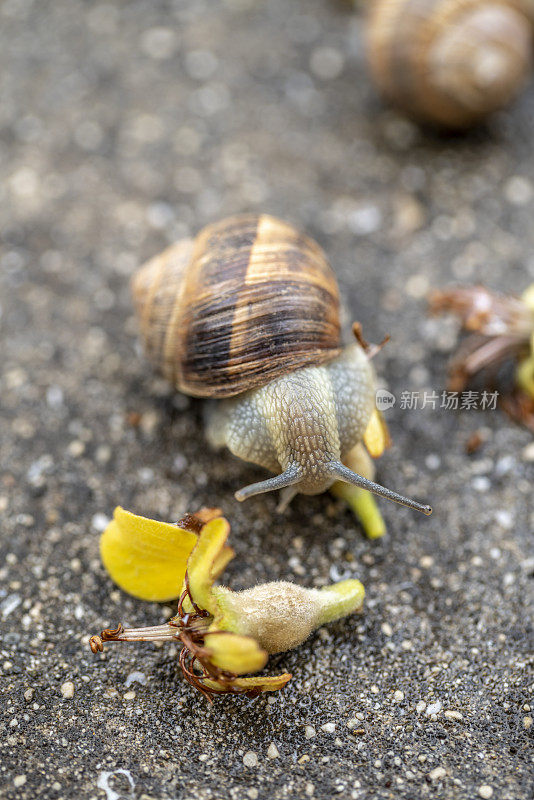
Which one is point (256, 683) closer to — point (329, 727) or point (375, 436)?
point (329, 727)

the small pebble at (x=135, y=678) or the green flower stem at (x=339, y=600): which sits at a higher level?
the green flower stem at (x=339, y=600)

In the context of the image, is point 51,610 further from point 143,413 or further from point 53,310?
point 53,310

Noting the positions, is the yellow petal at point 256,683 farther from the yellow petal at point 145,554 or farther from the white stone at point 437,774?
the white stone at point 437,774

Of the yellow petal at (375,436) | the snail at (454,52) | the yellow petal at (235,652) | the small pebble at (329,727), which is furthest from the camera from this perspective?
the snail at (454,52)

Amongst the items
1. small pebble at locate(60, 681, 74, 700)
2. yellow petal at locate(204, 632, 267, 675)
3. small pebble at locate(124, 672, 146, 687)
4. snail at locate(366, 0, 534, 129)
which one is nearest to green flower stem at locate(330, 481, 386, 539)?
yellow petal at locate(204, 632, 267, 675)

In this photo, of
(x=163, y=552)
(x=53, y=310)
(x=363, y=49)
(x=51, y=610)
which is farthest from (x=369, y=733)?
(x=363, y=49)

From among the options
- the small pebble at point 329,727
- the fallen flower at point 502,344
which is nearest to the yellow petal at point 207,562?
the small pebble at point 329,727

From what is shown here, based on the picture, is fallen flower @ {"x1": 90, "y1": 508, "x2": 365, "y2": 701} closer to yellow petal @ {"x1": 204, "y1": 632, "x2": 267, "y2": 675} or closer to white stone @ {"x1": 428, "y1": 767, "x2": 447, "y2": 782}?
yellow petal @ {"x1": 204, "y1": 632, "x2": 267, "y2": 675}

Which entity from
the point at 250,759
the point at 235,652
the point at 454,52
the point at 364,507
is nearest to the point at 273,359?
the point at 364,507

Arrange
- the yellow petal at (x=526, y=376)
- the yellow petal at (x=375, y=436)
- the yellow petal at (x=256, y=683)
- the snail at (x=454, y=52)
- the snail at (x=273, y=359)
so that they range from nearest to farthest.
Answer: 1. the yellow petal at (x=256, y=683)
2. the snail at (x=273, y=359)
3. the yellow petal at (x=375, y=436)
4. the yellow petal at (x=526, y=376)
5. the snail at (x=454, y=52)
